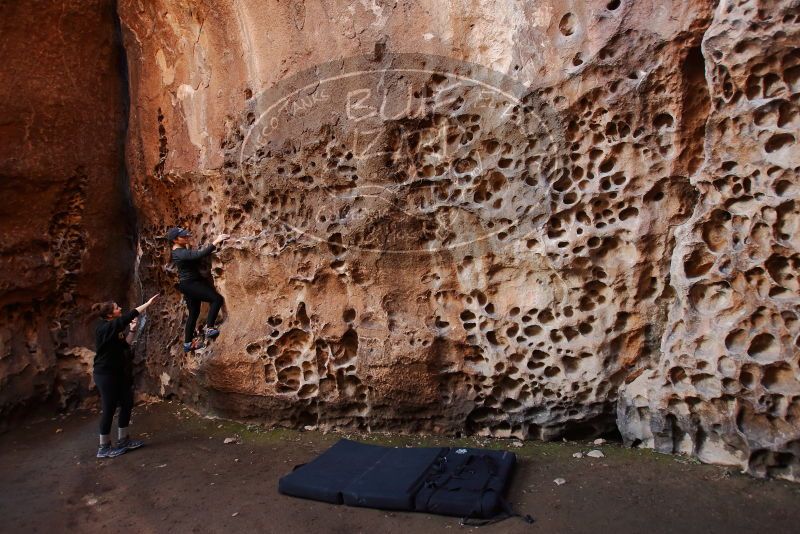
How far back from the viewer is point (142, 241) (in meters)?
6.43

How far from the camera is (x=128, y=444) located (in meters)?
4.79

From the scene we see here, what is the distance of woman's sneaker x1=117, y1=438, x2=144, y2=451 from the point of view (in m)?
4.74

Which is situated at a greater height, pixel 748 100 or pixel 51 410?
pixel 748 100

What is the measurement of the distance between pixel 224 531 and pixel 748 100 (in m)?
3.67

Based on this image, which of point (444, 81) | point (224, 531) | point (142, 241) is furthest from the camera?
point (142, 241)

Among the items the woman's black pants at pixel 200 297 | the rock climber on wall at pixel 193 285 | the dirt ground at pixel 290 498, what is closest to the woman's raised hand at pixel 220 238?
the rock climber on wall at pixel 193 285

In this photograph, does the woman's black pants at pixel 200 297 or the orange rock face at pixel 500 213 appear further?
the woman's black pants at pixel 200 297

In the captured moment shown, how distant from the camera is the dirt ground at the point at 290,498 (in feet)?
10.3

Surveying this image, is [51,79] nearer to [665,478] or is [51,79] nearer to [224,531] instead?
[224,531]

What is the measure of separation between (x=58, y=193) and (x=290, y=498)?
4218mm

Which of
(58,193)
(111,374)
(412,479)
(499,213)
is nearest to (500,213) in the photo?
(499,213)

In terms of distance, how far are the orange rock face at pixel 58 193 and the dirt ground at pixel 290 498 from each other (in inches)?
49.2

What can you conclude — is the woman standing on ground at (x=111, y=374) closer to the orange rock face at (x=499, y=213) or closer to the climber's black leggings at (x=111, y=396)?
the climber's black leggings at (x=111, y=396)

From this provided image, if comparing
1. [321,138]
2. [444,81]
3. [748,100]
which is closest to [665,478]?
[748,100]
